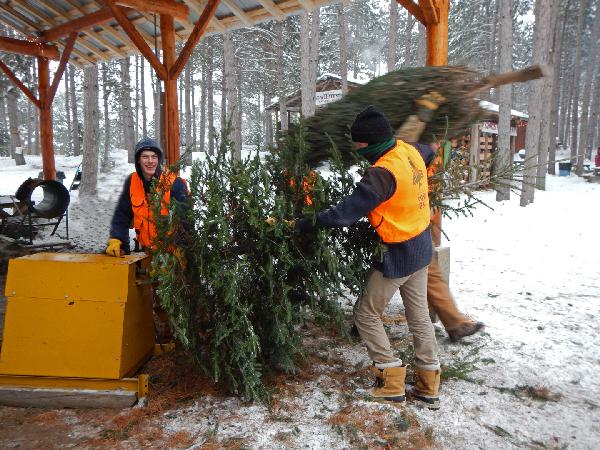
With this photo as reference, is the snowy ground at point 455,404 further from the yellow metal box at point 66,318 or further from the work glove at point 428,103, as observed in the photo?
the work glove at point 428,103

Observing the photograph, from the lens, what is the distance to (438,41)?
4629 millimetres

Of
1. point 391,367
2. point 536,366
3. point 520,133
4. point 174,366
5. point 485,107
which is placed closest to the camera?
point 391,367

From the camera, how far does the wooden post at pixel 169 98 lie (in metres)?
6.82

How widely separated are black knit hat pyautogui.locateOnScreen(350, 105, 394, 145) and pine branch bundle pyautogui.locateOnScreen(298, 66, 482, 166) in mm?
643

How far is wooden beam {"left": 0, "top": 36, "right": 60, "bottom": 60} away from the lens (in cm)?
905

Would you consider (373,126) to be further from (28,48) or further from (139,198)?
(28,48)

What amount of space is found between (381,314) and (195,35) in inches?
218

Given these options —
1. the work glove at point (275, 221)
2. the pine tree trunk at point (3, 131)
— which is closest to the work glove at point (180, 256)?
the work glove at point (275, 221)

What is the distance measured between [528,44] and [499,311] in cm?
4741

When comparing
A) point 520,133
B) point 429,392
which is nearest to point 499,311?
point 429,392

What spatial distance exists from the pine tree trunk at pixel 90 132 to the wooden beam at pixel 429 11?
11547 mm

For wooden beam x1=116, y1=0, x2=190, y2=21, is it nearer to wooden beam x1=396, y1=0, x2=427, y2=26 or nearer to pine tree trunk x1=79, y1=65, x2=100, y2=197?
wooden beam x1=396, y1=0, x2=427, y2=26

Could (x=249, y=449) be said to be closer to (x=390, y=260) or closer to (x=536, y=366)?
(x=390, y=260)

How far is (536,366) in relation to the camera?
3.69 m
